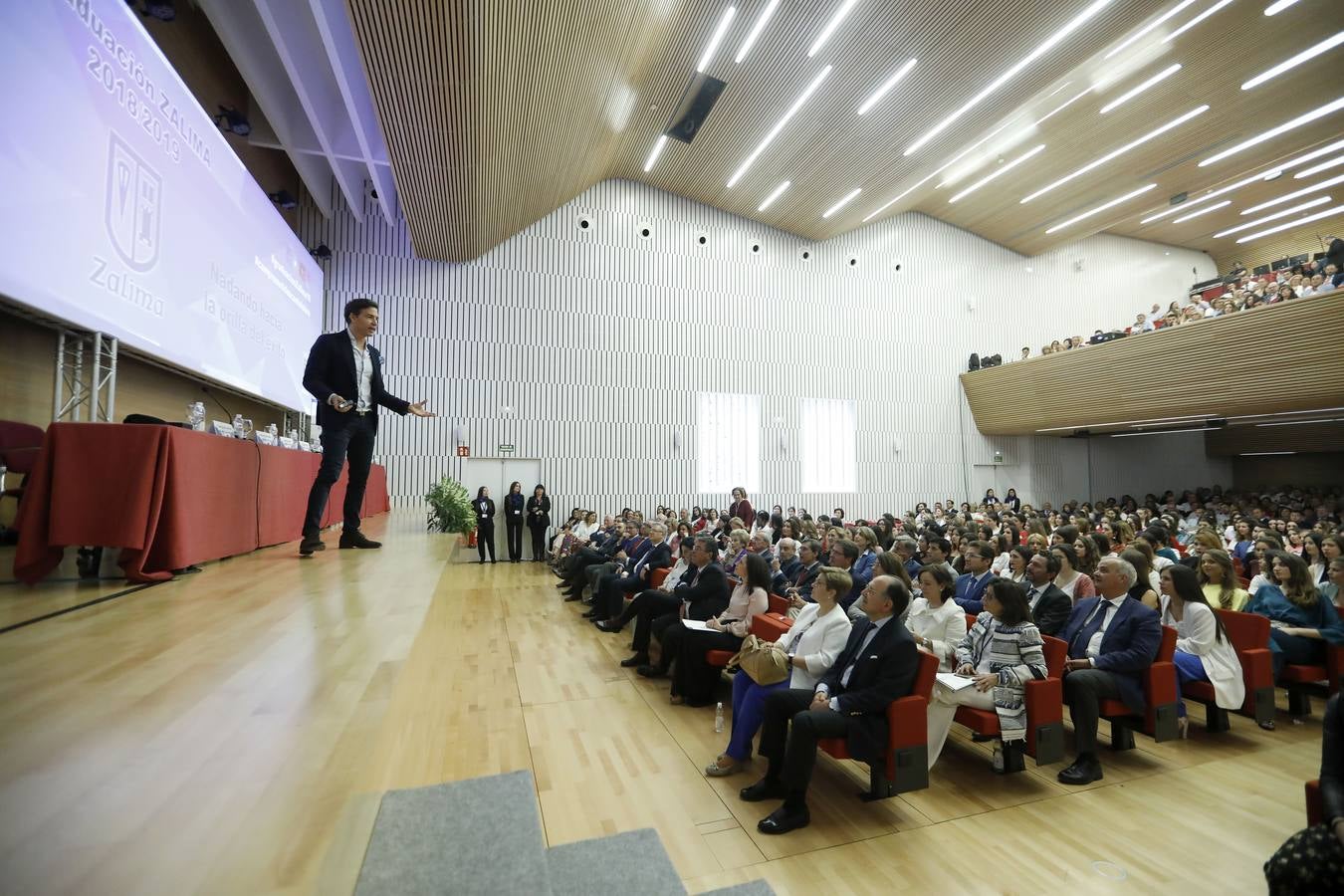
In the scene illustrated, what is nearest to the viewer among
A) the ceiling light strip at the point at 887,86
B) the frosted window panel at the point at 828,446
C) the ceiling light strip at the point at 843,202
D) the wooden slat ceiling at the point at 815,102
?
the wooden slat ceiling at the point at 815,102

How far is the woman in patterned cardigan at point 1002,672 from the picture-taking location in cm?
299

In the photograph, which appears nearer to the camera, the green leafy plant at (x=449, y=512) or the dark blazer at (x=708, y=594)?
the dark blazer at (x=708, y=594)

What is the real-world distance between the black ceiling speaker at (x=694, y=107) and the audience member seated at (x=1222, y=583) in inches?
302

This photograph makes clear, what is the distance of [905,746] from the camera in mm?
2752

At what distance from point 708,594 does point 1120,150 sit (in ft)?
37.9

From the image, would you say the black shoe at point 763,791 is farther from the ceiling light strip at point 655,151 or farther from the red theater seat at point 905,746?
the ceiling light strip at point 655,151

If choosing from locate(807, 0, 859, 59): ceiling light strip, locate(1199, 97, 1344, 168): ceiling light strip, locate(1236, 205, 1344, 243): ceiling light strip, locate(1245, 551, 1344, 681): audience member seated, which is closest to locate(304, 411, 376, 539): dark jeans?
locate(1245, 551, 1344, 681): audience member seated

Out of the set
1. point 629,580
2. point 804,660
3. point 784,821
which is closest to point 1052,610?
point 804,660

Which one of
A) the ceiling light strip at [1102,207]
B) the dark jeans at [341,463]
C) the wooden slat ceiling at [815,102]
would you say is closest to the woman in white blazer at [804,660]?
the dark jeans at [341,463]

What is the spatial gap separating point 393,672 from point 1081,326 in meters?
17.8

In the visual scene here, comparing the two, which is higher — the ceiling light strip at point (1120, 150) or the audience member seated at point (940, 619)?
the ceiling light strip at point (1120, 150)

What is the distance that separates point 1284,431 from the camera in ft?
43.6

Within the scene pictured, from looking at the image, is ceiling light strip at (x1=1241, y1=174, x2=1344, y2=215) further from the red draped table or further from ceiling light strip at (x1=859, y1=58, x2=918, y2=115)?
the red draped table

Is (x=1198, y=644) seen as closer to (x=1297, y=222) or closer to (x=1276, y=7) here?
(x=1276, y=7)
